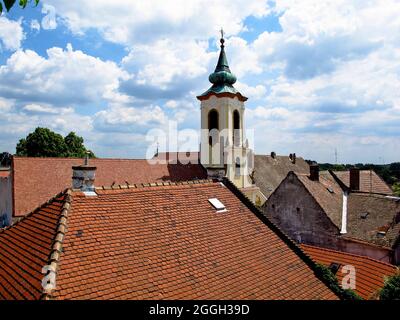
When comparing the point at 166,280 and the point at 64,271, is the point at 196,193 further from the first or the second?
the point at 64,271

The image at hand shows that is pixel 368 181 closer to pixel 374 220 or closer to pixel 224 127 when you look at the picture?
pixel 374 220

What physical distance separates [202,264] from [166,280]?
1174mm

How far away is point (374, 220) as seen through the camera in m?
19.2

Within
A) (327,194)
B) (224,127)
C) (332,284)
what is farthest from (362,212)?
(224,127)

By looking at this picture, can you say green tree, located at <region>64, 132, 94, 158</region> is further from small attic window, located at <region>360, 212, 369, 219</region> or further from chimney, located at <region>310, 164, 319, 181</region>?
small attic window, located at <region>360, 212, 369, 219</region>

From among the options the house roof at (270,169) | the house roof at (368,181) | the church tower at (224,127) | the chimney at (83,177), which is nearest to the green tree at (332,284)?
the chimney at (83,177)

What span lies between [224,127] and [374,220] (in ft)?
53.8

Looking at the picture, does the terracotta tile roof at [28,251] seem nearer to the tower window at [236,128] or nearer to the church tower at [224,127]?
the church tower at [224,127]

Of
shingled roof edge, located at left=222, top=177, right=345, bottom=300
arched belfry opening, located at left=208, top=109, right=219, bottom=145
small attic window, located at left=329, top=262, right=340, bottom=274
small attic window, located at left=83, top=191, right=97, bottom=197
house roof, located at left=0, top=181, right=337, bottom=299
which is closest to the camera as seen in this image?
house roof, located at left=0, top=181, right=337, bottom=299

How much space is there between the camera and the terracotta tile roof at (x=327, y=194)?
20.1m

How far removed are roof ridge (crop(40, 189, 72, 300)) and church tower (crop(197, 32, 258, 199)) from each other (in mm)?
23847

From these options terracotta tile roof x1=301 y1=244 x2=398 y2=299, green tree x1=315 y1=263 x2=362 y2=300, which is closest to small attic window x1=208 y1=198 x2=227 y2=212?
green tree x1=315 y1=263 x2=362 y2=300

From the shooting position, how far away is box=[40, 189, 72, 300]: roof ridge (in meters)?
5.77

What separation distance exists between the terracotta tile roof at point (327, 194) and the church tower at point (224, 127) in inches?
385
